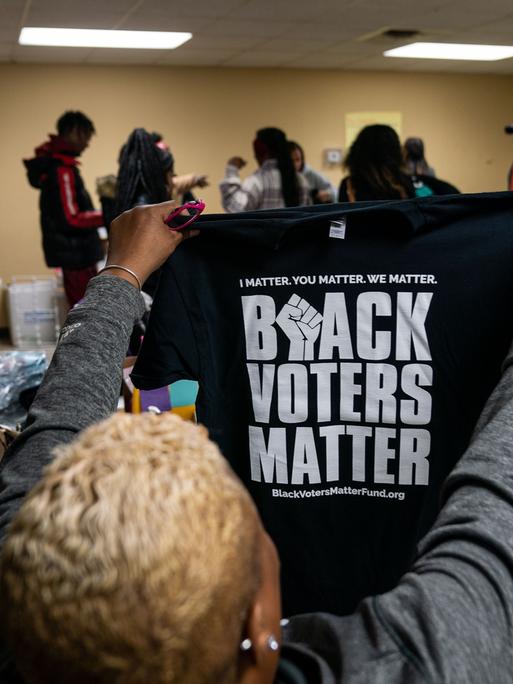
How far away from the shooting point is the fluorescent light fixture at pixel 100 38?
255 inches

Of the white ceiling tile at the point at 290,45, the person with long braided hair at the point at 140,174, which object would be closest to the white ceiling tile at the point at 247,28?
the white ceiling tile at the point at 290,45

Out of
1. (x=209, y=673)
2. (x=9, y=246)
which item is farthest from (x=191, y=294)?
(x=9, y=246)

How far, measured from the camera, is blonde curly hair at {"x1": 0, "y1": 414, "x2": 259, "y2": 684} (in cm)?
58

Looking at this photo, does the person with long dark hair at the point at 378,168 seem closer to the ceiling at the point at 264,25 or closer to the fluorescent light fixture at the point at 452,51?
the ceiling at the point at 264,25

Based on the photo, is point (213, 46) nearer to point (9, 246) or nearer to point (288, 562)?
point (9, 246)

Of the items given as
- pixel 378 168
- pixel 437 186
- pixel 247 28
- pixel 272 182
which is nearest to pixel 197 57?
pixel 247 28

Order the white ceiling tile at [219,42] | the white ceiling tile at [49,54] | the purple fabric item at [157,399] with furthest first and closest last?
the white ceiling tile at [49,54], the white ceiling tile at [219,42], the purple fabric item at [157,399]

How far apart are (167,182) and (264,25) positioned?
11.8 feet

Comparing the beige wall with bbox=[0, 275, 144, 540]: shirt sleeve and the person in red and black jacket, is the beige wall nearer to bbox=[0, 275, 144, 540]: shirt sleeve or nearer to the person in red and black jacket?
the person in red and black jacket

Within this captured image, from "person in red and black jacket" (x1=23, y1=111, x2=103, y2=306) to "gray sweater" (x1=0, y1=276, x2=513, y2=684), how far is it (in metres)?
4.79

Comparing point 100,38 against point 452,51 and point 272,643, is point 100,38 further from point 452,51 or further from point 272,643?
point 272,643

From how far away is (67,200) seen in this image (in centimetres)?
561

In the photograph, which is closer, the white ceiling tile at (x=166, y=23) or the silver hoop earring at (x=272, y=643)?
the silver hoop earring at (x=272, y=643)

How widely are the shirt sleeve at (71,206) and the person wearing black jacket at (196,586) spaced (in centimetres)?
488
